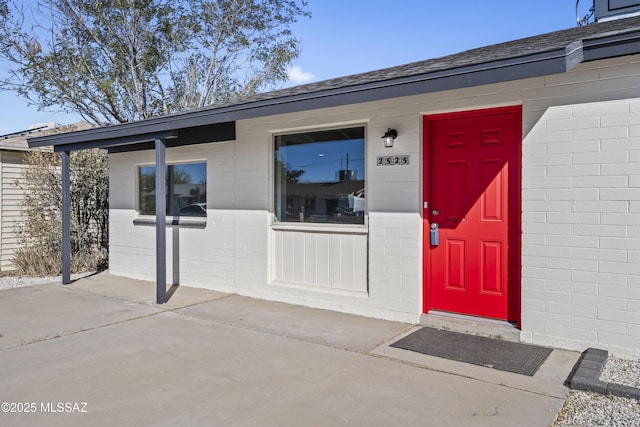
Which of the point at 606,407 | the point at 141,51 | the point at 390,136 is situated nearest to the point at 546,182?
the point at 390,136

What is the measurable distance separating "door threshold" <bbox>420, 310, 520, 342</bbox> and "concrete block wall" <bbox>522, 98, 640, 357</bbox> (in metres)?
0.17

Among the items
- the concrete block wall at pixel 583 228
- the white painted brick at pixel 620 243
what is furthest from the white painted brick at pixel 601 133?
the white painted brick at pixel 620 243

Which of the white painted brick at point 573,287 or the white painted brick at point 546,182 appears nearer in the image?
the white painted brick at point 573,287

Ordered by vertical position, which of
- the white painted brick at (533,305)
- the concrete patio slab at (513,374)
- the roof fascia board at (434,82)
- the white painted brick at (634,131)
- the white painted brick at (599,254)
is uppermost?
the roof fascia board at (434,82)

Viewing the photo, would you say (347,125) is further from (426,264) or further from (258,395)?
(258,395)

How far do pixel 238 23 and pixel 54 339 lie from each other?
15130mm

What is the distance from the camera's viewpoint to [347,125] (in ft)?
19.6

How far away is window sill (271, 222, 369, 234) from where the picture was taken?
19.2 feet

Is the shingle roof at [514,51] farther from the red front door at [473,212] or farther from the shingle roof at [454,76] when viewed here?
the red front door at [473,212]

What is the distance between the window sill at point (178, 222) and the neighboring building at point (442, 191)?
0.18ft

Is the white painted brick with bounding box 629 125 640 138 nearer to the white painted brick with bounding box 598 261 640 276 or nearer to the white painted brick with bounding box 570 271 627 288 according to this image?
the white painted brick with bounding box 598 261 640 276

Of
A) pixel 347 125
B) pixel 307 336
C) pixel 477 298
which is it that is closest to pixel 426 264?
pixel 477 298

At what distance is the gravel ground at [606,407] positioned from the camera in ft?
9.70

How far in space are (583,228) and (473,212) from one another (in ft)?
3.65
